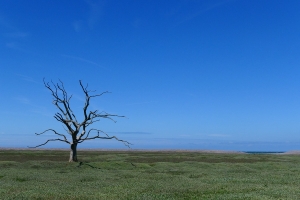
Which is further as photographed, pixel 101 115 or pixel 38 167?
pixel 101 115

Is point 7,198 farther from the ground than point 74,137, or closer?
closer

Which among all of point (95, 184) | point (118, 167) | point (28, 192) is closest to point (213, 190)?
point (95, 184)

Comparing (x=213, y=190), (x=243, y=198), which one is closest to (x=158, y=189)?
(x=213, y=190)

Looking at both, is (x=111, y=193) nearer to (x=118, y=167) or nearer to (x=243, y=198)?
(x=243, y=198)

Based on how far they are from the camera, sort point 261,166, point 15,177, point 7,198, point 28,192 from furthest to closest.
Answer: point 261,166, point 15,177, point 28,192, point 7,198

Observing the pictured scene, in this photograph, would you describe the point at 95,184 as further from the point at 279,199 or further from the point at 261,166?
the point at 261,166

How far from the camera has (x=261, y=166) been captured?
54.0 m

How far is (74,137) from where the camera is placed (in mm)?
55125

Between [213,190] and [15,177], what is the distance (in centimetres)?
1964

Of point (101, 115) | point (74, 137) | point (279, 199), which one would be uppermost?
point (101, 115)

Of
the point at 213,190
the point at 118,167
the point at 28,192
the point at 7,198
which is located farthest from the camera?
the point at 118,167

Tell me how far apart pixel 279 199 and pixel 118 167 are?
30.9 meters

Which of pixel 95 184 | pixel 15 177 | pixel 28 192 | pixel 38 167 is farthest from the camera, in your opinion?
pixel 38 167

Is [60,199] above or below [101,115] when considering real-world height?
below
